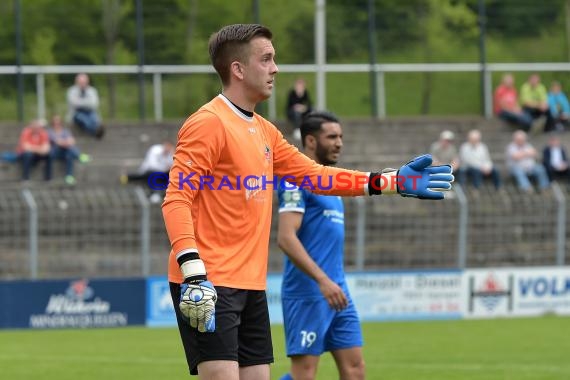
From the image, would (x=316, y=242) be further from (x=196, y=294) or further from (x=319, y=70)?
(x=319, y=70)

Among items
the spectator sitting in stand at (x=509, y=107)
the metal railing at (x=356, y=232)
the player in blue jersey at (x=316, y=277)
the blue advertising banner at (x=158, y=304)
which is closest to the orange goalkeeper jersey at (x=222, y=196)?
the player in blue jersey at (x=316, y=277)

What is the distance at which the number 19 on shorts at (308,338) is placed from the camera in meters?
7.74

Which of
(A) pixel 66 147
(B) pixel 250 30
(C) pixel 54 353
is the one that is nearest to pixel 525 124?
(A) pixel 66 147

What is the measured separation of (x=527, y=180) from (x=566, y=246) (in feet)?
8.02

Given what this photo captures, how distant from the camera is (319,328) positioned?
25.4ft

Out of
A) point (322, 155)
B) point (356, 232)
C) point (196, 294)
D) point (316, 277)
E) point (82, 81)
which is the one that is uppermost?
point (82, 81)

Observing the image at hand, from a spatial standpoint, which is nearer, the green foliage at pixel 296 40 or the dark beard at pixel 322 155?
the dark beard at pixel 322 155

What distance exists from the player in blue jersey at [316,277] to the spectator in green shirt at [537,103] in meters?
17.4

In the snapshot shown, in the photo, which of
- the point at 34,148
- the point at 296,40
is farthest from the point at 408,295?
the point at 296,40

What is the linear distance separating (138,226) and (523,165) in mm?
7831

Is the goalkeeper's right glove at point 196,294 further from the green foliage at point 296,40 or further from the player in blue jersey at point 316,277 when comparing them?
the green foliage at point 296,40

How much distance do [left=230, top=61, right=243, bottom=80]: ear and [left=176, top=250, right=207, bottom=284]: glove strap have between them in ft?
2.98

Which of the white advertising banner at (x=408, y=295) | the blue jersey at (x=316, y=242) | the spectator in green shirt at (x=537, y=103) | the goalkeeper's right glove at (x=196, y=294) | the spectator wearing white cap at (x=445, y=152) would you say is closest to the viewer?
the goalkeeper's right glove at (x=196, y=294)

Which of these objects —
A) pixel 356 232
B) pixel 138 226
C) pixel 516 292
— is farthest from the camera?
pixel 516 292
